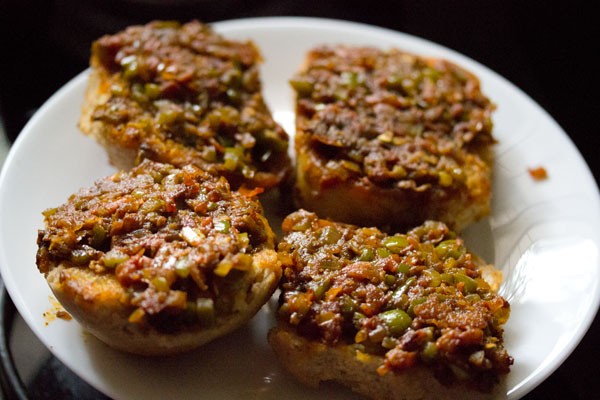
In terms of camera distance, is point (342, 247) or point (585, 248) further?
point (585, 248)

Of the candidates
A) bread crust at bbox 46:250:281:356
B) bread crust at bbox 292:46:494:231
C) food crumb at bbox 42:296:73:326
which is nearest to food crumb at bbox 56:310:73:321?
food crumb at bbox 42:296:73:326

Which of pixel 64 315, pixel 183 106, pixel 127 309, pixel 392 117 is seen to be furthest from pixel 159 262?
pixel 392 117

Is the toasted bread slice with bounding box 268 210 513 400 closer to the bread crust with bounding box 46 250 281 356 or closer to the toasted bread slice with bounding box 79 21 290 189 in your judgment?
the bread crust with bounding box 46 250 281 356

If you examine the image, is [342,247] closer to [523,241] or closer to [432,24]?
[523,241]

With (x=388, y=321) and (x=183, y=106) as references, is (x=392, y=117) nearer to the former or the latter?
(x=183, y=106)

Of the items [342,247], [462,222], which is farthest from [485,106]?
[342,247]

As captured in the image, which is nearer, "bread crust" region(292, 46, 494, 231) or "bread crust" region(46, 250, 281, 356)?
"bread crust" region(46, 250, 281, 356)
